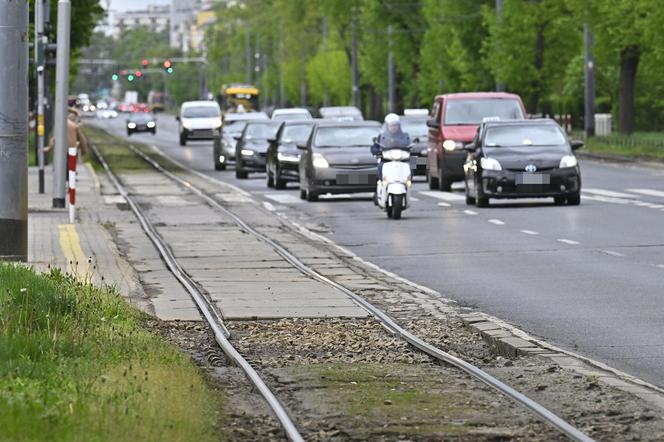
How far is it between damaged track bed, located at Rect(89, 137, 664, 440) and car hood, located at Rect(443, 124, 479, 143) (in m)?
22.5

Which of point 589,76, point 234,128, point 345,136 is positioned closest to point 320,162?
point 345,136

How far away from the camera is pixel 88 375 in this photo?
10453 millimetres

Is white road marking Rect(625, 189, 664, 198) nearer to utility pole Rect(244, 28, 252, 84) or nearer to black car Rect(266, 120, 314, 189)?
black car Rect(266, 120, 314, 189)

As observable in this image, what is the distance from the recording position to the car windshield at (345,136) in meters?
35.3

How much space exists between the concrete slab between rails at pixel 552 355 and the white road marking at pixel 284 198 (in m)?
20.4

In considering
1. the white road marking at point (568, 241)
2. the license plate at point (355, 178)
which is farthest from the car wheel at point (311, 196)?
the white road marking at point (568, 241)

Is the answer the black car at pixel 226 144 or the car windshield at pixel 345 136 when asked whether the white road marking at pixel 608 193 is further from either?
the black car at pixel 226 144

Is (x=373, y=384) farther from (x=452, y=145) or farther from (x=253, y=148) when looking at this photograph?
(x=253, y=148)

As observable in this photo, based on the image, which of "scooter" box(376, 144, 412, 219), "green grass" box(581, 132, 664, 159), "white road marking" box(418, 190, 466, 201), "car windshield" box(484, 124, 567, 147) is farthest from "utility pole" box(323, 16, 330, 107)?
"scooter" box(376, 144, 412, 219)

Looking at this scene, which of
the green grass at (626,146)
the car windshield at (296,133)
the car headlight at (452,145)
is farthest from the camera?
the green grass at (626,146)

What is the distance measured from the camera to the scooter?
93.3 ft

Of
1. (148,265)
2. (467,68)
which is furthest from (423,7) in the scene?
(148,265)

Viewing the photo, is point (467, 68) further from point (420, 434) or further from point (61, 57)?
point (420, 434)

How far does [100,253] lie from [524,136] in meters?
12.1
